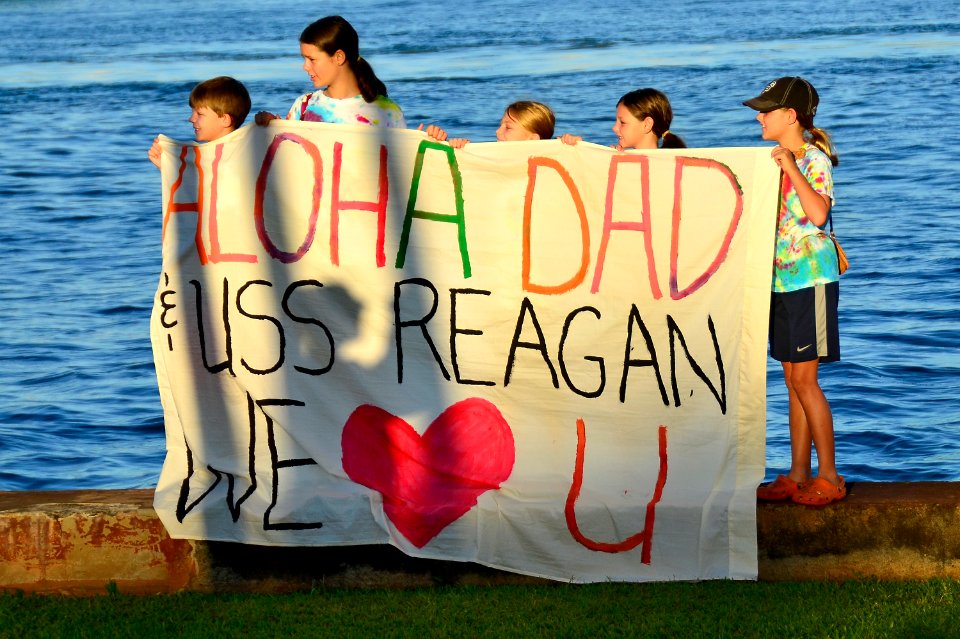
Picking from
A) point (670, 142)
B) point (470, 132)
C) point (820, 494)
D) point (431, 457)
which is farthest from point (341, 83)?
point (470, 132)

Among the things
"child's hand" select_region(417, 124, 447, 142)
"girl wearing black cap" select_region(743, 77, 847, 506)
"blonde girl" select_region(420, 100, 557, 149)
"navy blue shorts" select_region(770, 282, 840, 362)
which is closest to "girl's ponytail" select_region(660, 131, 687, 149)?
"girl wearing black cap" select_region(743, 77, 847, 506)

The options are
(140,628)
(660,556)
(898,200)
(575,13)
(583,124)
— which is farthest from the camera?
(575,13)

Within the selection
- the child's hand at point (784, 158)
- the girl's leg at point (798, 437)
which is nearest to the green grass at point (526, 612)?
the girl's leg at point (798, 437)

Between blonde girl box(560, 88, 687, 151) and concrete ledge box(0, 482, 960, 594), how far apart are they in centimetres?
131

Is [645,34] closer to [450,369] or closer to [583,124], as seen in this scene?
[583,124]

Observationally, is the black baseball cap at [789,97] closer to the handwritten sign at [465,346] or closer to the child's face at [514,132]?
the handwritten sign at [465,346]

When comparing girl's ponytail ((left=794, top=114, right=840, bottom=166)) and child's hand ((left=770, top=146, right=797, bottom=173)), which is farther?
girl's ponytail ((left=794, top=114, right=840, bottom=166))

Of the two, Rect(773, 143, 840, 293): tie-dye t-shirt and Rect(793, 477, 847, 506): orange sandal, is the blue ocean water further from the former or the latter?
Rect(773, 143, 840, 293): tie-dye t-shirt

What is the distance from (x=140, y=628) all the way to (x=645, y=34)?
3278 centimetres

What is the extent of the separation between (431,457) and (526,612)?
2.23ft

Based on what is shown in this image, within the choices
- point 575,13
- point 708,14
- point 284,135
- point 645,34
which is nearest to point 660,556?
point 284,135

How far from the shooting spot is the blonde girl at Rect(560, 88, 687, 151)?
543 cm

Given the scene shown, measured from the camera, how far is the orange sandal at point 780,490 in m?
5.21

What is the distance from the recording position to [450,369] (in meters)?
5.30
